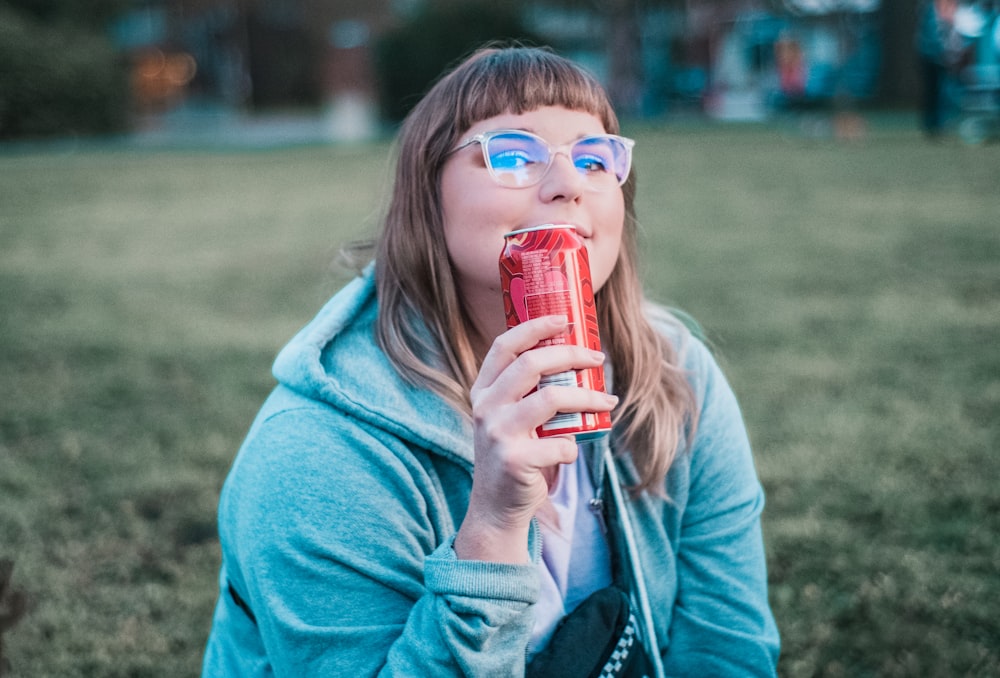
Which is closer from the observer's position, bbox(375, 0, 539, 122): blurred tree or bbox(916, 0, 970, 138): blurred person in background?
bbox(916, 0, 970, 138): blurred person in background

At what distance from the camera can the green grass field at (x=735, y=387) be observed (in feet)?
8.66

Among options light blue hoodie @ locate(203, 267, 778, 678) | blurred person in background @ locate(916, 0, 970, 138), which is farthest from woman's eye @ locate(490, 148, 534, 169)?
blurred person in background @ locate(916, 0, 970, 138)

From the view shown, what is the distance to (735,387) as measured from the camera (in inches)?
174

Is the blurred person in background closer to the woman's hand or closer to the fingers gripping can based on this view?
the fingers gripping can

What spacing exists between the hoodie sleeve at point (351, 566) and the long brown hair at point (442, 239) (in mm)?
188

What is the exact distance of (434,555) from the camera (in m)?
1.30

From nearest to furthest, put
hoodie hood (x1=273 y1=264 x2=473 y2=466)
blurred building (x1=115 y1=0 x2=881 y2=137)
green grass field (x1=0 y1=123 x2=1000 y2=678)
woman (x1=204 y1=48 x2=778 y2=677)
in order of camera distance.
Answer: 1. woman (x1=204 y1=48 x2=778 y2=677)
2. hoodie hood (x1=273 y1=264 x2=473 y2=466)
3. green grass field (x1=0 y1=123 x2=1000 y2=678)
4. blurred building (x1=115 y1=0 x2=881 y2=137)

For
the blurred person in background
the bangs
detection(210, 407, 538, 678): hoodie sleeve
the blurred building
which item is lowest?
the blurred building

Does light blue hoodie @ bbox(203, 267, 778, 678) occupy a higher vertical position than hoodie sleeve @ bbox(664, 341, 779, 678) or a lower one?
higher

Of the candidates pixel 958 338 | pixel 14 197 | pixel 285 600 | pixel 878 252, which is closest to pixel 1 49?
pixel 14 197

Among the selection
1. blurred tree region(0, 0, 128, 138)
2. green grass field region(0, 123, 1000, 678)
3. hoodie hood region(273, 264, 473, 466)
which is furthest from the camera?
blurred tree region(0, 0, 128, 138)

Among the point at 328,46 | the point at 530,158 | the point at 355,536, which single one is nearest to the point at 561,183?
the point at 530,158

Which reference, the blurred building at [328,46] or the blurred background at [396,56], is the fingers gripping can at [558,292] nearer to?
the blurred background at [396,56]

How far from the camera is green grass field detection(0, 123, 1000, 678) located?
2.64 m
